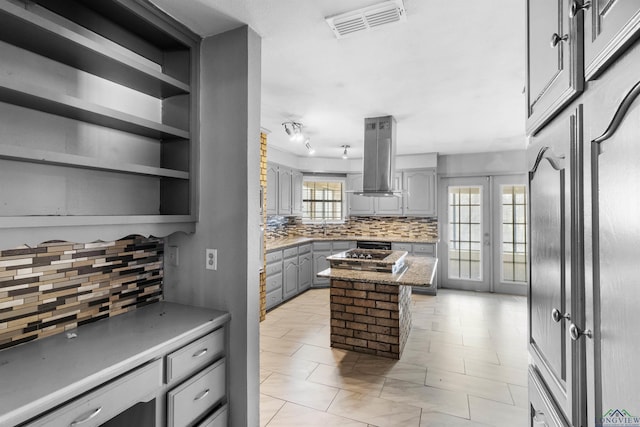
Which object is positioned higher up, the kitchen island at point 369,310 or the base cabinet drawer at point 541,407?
the base cabinet drawer at point 541,407

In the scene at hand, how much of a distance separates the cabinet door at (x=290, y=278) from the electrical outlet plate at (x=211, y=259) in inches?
122

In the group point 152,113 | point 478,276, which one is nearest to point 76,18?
point 152,113

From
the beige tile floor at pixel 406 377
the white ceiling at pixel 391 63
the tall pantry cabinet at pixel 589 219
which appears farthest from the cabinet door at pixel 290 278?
the tall pantry cabinet at pixel 589 219

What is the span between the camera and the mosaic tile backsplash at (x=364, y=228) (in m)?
6.02

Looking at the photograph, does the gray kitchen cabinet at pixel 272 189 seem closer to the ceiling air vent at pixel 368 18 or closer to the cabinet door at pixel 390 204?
the cabinet door at pixel 390 204

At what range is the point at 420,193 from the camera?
591 centimetres

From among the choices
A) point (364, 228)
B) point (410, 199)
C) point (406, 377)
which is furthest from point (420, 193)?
point (406, 377)

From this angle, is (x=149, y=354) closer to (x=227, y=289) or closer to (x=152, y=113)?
(x=227, y=289)

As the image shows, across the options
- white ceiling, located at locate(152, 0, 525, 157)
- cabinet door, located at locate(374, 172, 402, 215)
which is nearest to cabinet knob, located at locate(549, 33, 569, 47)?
white ceiling, located at locate(152, 0, 525, 157)

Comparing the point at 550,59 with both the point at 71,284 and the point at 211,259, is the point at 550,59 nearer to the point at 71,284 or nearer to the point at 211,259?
the point at 211,259

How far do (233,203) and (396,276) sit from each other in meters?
1.81

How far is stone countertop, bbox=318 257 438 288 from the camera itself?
2695 mm

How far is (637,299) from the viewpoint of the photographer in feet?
1.84

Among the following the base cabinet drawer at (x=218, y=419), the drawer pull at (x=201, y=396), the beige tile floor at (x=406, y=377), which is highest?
the drawer pull at (x=201, y=396)
